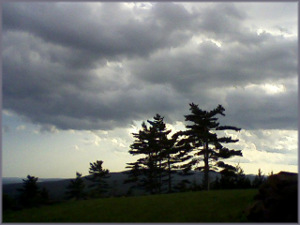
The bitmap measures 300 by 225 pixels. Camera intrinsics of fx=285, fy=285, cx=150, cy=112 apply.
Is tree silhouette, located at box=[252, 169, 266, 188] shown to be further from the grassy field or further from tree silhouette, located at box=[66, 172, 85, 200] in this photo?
tree silhouette, located at box=[66, 172, 85, 200]

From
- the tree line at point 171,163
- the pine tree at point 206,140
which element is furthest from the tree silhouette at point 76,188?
the pine tree at point 206,140

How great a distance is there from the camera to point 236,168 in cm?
3475

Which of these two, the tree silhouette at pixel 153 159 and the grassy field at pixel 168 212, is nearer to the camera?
the grassy field at pixel 168 212

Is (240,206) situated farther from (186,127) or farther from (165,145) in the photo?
(165,145)

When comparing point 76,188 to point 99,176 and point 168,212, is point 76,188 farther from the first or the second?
point 168,212

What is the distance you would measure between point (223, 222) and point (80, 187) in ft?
112

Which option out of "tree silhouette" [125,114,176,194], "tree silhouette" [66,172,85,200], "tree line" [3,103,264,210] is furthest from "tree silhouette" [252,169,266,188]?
"tree silhouette" [66,172,85,200]

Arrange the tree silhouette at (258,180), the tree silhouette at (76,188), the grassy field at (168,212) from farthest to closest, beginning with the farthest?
the tree silhouette at (76,188), the tree silhouette at (258,180), the grassy field at (168,212)

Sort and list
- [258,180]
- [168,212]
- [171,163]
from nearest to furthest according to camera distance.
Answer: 1. [168,212]
2. [258,180]
3. [171,163]

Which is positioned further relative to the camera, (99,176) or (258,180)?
(99,176)

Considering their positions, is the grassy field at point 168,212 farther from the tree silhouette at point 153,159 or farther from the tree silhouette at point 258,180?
the tree silhouette at point 153,159

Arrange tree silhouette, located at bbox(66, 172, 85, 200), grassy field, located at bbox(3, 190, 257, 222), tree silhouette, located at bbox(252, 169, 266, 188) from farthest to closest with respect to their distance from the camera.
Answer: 1. tree silhouette, located at bbox(66, 172, 85, 200)
2. tree silhouette, located at bbox(252, 169, 266, 188)
3. grassy field, located at bbox(3, 190, 257, 222)

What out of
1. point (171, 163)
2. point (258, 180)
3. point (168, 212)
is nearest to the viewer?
point (168, 212)

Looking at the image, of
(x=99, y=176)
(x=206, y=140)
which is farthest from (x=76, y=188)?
(x=206, y=140)
